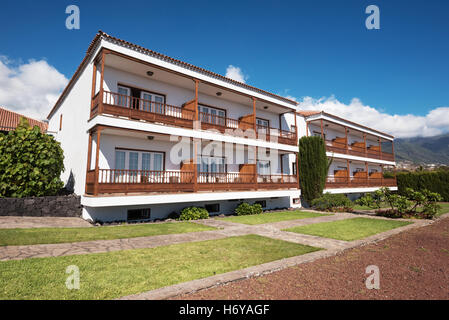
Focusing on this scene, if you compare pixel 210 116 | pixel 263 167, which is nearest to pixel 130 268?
pixel 210 116

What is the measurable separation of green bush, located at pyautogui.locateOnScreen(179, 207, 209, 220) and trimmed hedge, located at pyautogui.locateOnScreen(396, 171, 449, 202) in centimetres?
2518

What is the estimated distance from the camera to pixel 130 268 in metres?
5.36

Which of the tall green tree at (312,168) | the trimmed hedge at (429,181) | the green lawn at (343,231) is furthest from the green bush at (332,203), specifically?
the trimmed hedge at (429,181)

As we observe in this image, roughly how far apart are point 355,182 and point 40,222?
1027 inches

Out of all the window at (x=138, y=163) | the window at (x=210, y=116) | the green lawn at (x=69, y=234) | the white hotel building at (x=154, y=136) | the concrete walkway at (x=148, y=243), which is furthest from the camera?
the window at (x=210, y=116)

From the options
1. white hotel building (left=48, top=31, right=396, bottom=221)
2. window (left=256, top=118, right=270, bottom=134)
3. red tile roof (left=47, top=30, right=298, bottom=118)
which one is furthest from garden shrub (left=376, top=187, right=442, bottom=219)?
red tile roof (left=47, top=30, right=298, bottom=118)

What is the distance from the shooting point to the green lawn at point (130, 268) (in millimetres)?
4199

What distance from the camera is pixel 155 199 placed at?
481 inches

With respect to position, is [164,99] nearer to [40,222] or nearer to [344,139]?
[40,222]

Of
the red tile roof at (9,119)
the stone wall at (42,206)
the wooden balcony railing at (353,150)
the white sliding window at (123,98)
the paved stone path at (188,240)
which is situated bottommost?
the paved stone path at (188,240)

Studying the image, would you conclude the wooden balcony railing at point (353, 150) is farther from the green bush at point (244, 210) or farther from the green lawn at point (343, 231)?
the green lawn at point (343, 231)

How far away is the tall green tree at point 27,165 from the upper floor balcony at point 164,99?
2.89 m
